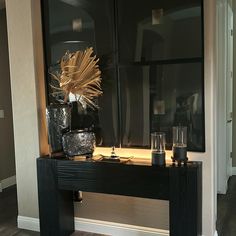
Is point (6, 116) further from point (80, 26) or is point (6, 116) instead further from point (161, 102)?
point (161, 102)

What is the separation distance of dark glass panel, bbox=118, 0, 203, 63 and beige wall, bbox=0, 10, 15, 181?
95.3 inches

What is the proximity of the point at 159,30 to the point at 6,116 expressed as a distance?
2909 mm

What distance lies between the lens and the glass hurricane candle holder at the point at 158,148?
255 cm

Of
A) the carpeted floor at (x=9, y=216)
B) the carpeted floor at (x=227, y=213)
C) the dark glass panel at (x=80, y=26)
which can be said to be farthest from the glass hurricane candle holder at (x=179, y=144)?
the carpeted floor at (x=9, y=216)

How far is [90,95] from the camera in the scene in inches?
118

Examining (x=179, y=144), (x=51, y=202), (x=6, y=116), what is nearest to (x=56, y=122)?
(x=51, y=202)

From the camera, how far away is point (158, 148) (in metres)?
2.61

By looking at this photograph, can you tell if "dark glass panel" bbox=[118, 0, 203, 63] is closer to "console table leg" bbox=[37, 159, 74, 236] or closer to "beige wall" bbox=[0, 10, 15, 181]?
"console table leg" bbox=[37, 159, 74, 236]

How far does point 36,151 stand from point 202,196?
168 cm

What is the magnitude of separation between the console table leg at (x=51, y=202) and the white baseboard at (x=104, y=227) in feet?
0.66

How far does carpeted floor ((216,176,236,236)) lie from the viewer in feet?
10.5

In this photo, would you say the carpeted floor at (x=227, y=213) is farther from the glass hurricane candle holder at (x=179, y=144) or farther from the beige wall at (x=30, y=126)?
the glass hurricane candle holder at (x=179, y=144)

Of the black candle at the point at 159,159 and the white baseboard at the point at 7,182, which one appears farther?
the white baseboard at the point at 7,182

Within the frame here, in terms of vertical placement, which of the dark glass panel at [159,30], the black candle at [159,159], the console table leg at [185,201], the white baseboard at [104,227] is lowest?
the white baseboard at [104,227]
